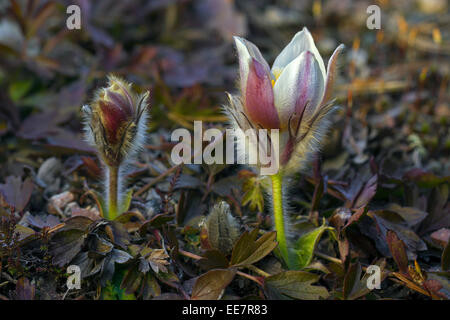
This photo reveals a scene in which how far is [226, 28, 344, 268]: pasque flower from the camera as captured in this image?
1403 mm

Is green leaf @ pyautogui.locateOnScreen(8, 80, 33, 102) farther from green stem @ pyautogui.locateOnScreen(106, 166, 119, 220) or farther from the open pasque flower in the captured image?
the open pasque flower

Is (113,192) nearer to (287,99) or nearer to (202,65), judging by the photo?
(287,99)

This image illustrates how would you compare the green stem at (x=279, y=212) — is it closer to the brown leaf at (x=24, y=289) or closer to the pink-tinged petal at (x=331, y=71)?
the pink-tinged petal at (x=331, y=71)

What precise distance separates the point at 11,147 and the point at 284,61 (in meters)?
1.39

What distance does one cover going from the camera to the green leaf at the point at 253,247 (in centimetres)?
159

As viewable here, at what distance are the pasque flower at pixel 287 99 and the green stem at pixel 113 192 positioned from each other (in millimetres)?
464

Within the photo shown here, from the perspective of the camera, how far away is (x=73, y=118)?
254cm

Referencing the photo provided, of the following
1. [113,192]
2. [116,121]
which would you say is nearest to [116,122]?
[116,121]

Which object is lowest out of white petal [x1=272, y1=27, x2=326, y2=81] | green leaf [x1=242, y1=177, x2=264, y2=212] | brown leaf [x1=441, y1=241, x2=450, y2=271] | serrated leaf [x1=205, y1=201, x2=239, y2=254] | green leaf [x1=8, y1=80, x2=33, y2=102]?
brown leaf [x1=441, y1=241, x2=450, y2=271]

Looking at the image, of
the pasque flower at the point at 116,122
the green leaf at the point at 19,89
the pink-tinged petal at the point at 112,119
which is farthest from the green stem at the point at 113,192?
the green leaf at the point at 19,89

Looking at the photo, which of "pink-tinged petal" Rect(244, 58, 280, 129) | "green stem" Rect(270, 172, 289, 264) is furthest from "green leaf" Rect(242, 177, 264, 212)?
"pink-tinged petal" Rect(244, 58, 280, 129)

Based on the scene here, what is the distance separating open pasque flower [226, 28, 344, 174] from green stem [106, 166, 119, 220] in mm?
473

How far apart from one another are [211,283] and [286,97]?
1.99 ft

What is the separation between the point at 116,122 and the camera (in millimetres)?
1552
